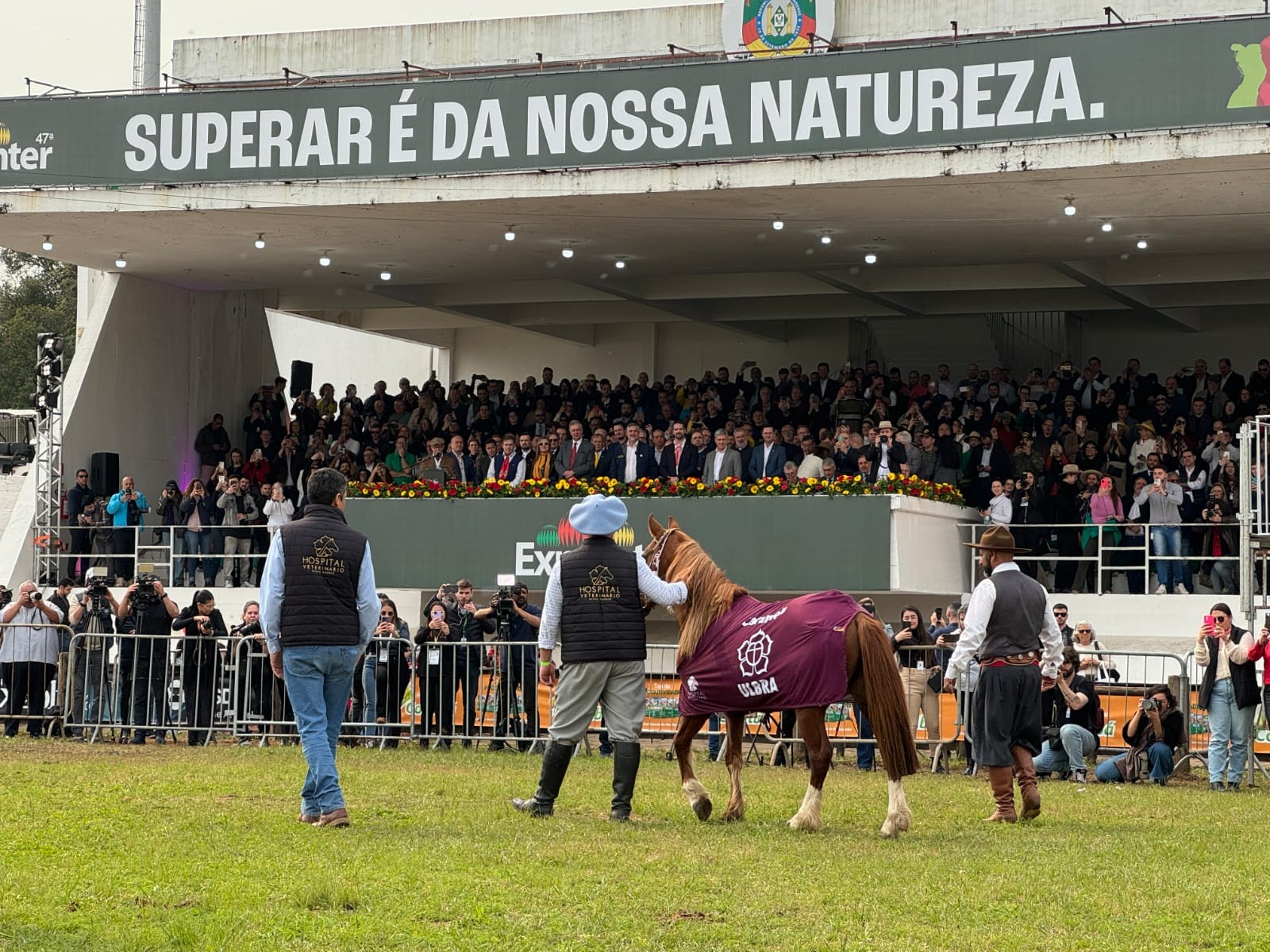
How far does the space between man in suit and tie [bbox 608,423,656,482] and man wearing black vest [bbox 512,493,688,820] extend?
513 inches

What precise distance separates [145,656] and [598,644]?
26.9ft

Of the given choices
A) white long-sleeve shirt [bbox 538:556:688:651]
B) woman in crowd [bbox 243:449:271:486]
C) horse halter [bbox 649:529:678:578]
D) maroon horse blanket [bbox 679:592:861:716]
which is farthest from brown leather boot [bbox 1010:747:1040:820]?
woman in crowd [bbox 243:449:271:486]

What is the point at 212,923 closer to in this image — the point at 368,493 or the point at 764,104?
the point at 764,104

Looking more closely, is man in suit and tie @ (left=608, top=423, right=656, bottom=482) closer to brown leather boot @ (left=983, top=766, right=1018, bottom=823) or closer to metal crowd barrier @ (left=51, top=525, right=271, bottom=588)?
metal crowd barrier @ (left=51, top=525, right=271, bottom=588)

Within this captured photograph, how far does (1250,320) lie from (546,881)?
83.9ft

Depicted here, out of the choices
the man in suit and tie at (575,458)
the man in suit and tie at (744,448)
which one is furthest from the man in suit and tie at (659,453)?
the man in suit and tie at (744,448)

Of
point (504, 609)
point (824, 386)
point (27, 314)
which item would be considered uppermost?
point (27, 314)

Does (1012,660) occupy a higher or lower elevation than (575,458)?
lower

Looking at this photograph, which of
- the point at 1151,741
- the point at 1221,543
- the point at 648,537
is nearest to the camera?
the point at 1151,741

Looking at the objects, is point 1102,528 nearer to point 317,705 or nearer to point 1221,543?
point 1221,543

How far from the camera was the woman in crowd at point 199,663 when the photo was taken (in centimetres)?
1631

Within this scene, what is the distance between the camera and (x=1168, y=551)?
21.3m

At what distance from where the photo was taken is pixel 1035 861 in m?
8.43

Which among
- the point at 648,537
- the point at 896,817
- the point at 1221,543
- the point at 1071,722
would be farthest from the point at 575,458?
the point at 896,817
